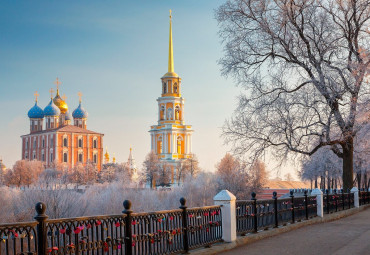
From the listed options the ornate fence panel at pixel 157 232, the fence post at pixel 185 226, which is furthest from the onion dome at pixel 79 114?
the ornate fence panel at pixel 157 232

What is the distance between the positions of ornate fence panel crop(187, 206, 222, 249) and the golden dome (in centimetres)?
13636

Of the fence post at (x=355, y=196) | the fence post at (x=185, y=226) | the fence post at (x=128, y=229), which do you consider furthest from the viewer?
the fence post at (x=355, y=196)

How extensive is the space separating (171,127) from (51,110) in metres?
36.9

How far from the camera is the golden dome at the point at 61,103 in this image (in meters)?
144

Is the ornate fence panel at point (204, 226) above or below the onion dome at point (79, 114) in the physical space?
below

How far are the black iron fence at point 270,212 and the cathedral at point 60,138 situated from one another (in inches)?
4343

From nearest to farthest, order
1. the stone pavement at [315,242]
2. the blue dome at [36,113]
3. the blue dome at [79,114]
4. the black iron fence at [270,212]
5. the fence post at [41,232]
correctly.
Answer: the fence post at [41,232], the stone pavement at [315,242], the black iron fence at [270,212], the blue dome at [36,113], the blue dome at [79,114]

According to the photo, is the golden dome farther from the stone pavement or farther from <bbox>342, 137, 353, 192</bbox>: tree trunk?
the stone pavement

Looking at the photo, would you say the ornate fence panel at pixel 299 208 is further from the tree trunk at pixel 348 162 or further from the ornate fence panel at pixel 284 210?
the tree trunk at pixel 348 162

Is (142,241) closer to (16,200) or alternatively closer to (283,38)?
(283,38)

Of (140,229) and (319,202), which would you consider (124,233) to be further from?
(319,202)

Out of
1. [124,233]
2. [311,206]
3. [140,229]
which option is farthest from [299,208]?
[124,233]

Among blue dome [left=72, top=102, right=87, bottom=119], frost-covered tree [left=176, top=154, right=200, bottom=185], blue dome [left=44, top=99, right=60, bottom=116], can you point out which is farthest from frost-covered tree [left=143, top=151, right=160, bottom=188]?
blue dome [left=72, top=102, right=87, bottom=119]

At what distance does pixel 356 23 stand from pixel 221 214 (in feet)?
53.7
